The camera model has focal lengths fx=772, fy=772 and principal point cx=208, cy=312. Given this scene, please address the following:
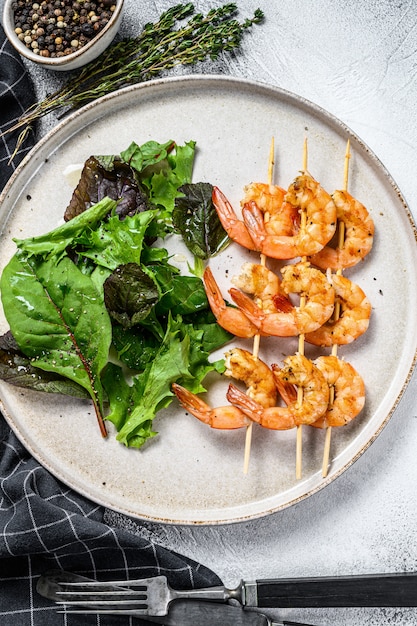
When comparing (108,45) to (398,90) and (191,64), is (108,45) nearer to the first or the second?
(191,64)

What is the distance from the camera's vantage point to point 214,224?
3133 mm

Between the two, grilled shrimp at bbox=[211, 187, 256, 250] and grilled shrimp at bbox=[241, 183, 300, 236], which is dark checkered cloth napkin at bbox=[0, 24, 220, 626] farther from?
grilled shrimp at bbox=[241, 183, 300, 236]

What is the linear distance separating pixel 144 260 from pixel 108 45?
1003 mm

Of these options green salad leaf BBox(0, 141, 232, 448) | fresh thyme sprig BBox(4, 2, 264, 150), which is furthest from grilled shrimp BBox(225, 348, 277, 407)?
fresh thyme sprig BBox(4, 2, 264, 150)

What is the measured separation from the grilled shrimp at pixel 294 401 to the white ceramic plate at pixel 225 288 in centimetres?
20

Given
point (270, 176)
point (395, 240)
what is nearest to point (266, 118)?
point (270, 176)

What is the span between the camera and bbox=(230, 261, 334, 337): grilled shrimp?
9.56 feet

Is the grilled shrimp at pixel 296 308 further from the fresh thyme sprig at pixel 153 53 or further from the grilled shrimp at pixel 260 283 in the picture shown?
the fresh thyme sprig at pixel 153 53

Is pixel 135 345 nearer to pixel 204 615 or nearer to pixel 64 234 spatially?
pixel 64 234

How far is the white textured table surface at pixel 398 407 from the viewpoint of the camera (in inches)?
128

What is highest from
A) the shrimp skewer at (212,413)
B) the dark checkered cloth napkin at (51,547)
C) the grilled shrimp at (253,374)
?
the grilled shrimp at (253,374)

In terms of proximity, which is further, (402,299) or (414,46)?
(414,46)

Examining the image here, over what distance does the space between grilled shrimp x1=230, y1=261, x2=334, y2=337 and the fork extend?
102 centimetres

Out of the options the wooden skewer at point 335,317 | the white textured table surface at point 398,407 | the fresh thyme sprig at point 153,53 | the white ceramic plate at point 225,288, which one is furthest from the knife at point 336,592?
the fresh thyme sprig at point 153,53
